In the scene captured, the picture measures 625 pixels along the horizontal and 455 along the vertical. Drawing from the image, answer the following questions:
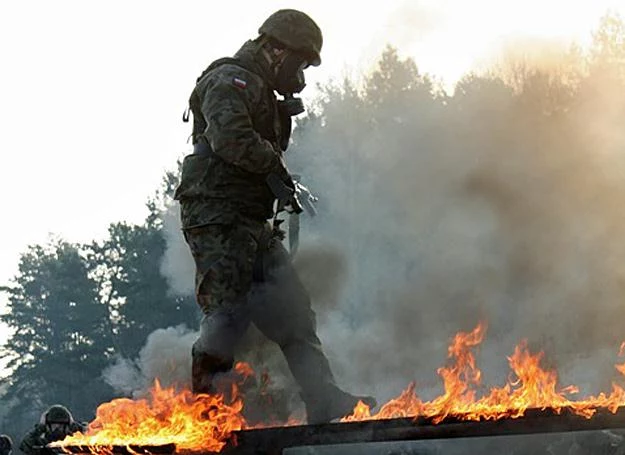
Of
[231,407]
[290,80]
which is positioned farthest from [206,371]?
[290,80]

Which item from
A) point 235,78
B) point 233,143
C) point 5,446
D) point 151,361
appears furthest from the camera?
point 151,361

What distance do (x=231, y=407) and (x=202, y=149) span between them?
4.07 feet

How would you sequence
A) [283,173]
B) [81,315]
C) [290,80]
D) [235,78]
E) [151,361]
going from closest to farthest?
[235,78] → [283,173] → [290,80] → [151,361] → [81,315]

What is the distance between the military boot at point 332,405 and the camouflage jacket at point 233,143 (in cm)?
92

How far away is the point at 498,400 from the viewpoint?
3.92m

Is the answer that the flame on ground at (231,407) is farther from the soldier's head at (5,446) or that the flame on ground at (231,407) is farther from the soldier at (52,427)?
the soldier's head at (5,446)

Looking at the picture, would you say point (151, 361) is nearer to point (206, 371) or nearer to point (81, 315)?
point (81, 315)

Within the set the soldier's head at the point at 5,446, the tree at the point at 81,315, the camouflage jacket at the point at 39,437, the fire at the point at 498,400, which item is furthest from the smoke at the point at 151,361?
the fire at the point at 498,400

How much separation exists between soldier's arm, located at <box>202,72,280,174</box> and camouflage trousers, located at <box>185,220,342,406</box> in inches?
12.6

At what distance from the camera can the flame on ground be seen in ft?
13.1

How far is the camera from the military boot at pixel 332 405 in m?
4.52

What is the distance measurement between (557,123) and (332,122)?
10.6 m

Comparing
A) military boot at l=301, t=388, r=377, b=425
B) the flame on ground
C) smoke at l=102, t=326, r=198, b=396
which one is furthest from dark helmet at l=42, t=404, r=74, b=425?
smoke at l=102, t=326, r=198, b=396

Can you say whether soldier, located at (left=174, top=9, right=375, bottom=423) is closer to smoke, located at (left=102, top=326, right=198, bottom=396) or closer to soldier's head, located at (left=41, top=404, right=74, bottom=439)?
soldier's head, located at (left=41, top=404, right=74, bottom=439)
